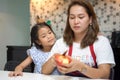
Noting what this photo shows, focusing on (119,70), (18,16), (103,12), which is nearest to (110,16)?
(103,12)

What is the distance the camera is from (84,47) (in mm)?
1490

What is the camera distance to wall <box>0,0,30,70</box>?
4.22 metres

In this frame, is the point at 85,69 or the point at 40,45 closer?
the point at 85,69

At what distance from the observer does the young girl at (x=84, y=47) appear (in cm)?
138

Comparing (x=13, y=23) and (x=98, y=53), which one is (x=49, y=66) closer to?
(x=98, y=53)

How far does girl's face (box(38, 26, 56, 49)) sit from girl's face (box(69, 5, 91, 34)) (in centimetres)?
39

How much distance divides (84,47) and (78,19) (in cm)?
18

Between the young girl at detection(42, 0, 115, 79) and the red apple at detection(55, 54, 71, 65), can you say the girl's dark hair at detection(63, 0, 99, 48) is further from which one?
the red apple at detection(55, 54, 71, 65)

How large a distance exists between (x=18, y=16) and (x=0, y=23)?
0.35m

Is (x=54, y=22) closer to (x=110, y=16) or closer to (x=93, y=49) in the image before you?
(x=110, y=16)

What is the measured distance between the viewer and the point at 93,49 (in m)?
1.48

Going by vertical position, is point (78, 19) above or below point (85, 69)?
above

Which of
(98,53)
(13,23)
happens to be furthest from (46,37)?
(13,23)

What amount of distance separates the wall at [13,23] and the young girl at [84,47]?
107 inches
